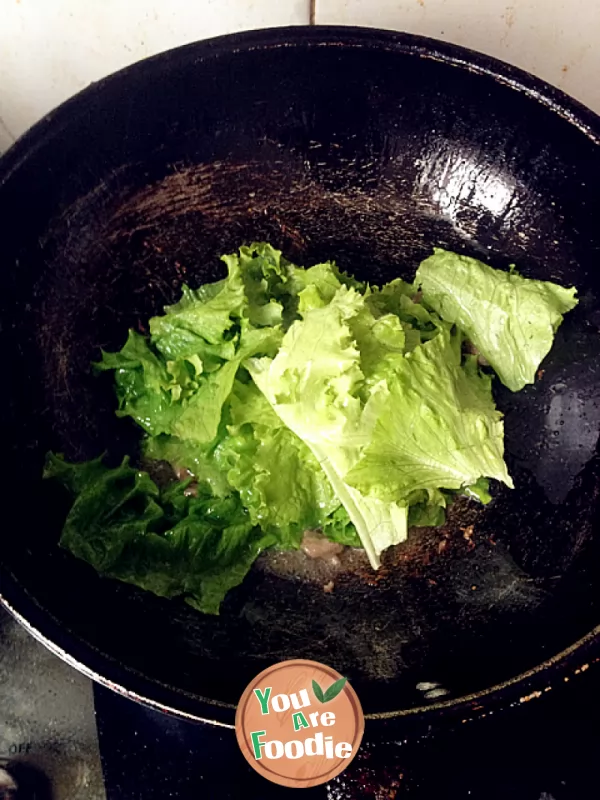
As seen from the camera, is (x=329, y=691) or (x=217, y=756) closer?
(x=329, y=691)

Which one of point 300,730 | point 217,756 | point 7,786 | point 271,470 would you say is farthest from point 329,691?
point 7,786

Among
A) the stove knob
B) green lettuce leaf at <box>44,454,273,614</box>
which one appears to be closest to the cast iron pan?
green lettuce leaf at <box>44,454,273,614</box>

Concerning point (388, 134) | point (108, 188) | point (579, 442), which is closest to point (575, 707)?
point (579, 442)

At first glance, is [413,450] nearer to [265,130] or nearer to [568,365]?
[568,365]

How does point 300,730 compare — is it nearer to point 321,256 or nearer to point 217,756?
point 217,756

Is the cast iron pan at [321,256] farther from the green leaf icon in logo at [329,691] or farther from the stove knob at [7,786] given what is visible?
the stove knob at [7,786]

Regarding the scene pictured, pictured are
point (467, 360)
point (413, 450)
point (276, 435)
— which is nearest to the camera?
point (413, 450)

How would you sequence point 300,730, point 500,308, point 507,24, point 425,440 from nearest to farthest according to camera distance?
point 300,730 → point 425,440 → point 500,308 → point 507,24
